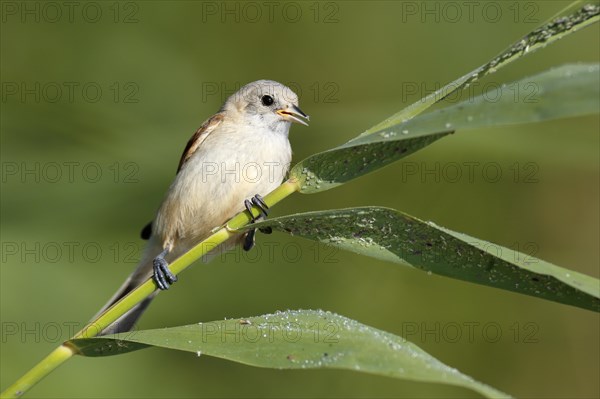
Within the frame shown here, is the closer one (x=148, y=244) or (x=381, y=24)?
(x=148, y=244)

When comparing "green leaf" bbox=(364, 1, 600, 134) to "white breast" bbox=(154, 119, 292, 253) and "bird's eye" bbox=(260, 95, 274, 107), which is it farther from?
"bird's eye" bbox=(260, 95, 274, 107)

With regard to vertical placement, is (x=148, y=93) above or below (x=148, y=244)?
above

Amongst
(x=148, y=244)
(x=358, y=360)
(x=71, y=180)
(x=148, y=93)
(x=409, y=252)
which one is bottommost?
(x=358, y=360)

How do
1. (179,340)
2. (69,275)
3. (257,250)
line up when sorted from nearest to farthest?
(179,340)
(69,275)
(257,250)

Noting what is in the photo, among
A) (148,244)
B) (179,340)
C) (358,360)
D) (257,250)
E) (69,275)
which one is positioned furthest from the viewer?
(257,250)

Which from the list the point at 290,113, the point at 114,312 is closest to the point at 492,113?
the point at 114,312

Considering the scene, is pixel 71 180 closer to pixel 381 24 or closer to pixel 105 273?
pixel 105 273

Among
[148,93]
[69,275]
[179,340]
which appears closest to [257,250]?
[69,275]
